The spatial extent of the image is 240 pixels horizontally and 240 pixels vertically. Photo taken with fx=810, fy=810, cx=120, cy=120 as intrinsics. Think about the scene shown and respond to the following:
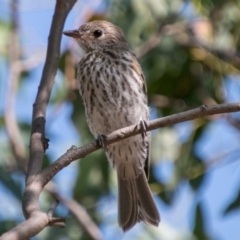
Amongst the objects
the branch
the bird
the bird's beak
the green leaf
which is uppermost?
the bird's beak

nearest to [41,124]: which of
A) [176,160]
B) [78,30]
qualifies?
[78,30]

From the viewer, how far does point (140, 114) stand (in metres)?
3.86

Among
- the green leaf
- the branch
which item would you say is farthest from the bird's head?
the branch

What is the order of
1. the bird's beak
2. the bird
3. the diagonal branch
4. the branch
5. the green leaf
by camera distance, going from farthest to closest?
the green leaf → the bird's beak → the bird → the branch → the diagonal branch

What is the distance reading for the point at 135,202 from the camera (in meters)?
4.15

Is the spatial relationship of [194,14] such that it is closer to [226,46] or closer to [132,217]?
[226,46]

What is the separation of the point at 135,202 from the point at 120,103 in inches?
23.8

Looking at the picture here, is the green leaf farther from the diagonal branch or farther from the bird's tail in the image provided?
the diagonal branch

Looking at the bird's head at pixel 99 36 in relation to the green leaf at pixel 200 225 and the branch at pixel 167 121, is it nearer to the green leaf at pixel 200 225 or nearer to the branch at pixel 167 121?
the green leaf at pixel 200 225

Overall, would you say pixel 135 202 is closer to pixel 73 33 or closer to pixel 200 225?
pixel 200 225

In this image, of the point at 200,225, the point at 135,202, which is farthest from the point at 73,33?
the point at 200,225

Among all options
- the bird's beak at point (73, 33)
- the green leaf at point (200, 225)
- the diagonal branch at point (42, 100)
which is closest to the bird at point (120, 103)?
the bird's beak at point (73, 33)

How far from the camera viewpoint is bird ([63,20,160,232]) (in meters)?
3.82

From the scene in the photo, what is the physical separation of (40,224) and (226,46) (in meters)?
3.05
